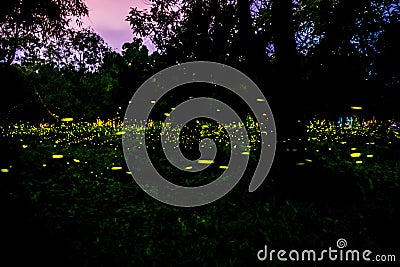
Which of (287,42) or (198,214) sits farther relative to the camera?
(287,42)

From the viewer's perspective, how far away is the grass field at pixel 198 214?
4.65 m

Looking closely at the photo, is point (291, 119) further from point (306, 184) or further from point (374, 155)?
point (374, 155)

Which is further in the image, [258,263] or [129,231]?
[129,231]

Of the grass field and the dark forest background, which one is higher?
the dark forest background

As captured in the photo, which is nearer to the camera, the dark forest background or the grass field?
the grass field

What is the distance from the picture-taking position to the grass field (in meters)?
4.65

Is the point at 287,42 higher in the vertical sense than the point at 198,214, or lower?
higher

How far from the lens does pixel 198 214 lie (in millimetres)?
6277

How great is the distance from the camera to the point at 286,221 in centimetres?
560

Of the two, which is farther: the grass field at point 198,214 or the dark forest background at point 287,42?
the dark forest background at point 287,42

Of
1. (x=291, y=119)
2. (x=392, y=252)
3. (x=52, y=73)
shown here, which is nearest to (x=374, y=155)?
(x=291, y=119)

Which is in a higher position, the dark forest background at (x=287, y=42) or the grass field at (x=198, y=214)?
the dark forest background at (x=287, y=42)

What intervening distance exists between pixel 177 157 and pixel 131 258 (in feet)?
20.8

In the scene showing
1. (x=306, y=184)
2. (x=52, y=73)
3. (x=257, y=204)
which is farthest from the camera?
(x=52, y=73)
